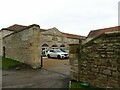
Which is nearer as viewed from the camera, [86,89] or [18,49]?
[86,89]

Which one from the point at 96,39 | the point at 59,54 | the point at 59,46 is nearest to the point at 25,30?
the point at 59,54

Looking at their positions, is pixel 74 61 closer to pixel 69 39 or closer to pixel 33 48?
pixel 33 48

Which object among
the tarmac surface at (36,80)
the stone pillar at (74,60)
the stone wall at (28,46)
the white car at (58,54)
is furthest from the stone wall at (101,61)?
the white car at (58,54)

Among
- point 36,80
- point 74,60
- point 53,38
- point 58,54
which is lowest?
point 36,80

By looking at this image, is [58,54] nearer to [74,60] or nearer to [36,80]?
[36,80]

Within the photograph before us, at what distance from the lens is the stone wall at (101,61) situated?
8.01m

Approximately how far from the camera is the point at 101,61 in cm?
876

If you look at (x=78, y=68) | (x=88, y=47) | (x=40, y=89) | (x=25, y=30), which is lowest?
(x=40, y=89)

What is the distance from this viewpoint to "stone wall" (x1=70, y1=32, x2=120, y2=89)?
26.3 ft

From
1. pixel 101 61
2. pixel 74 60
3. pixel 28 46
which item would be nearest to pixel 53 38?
pixel 28 46

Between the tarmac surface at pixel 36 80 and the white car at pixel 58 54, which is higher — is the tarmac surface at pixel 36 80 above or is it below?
below

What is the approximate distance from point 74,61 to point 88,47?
4.85ft

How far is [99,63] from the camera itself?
8.89 metres

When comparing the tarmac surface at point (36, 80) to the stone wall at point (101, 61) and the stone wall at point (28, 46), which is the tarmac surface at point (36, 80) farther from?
the stone wall at point (28, 46)
